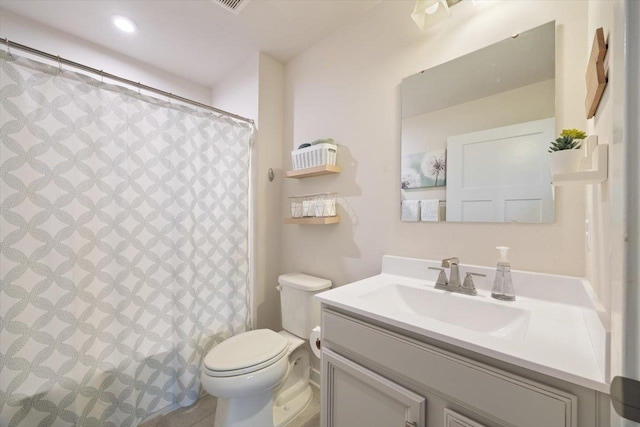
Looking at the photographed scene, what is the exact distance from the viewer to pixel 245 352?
4.19 ft

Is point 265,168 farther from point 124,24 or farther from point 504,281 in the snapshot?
point 504,281

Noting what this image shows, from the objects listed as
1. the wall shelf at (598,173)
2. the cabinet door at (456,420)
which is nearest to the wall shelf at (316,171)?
the wall shelf at (598,173)

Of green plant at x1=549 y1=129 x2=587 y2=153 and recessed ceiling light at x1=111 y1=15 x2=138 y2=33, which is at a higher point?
recessed ceiling light at x1=111 y1=15 x2=138 y2=33

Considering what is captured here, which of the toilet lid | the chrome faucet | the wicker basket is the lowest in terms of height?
the toilet lid

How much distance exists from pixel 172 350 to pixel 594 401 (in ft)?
5.81

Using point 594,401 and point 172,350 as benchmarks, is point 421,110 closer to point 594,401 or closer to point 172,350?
point 594,401

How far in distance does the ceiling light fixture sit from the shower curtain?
1263mm

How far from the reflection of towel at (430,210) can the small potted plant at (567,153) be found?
1.61 feet

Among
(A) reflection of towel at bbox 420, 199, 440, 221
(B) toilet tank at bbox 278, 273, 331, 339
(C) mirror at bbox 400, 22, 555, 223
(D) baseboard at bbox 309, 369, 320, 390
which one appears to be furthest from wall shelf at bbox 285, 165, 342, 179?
(D) baseboard at bbox 309, 369, 320, 390

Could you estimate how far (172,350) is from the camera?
1478mm

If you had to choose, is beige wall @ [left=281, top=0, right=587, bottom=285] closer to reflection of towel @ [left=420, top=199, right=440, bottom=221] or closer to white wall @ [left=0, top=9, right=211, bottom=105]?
reflection of towel @ [left=420, top=199, right=440, bottom=221]

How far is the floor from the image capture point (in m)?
1.41

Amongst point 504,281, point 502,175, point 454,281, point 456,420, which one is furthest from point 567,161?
point 456,420

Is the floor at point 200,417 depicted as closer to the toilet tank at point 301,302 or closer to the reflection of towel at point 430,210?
the toilet tank at point 301,302
